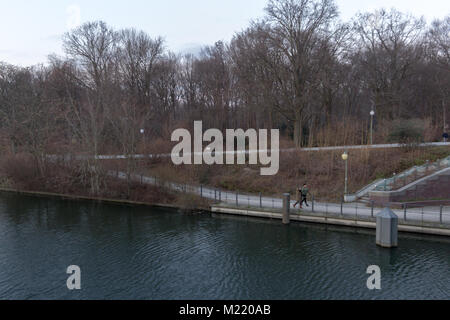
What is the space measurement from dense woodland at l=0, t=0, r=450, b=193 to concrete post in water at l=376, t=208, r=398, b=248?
43.4 ft

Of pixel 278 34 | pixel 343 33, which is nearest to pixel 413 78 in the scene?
pixel 343 33

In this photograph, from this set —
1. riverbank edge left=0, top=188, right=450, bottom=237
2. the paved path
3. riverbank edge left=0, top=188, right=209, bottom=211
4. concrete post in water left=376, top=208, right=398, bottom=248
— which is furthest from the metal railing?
riverbank edge left=0, top=188, right=209, bottom=211

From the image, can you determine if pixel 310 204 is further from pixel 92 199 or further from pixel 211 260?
pixel 92 199

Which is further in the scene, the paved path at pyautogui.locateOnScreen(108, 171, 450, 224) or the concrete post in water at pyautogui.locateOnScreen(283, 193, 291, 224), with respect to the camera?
the concrete post in water at pyautogui.locateOnScreen(283, 193, 291, 224)

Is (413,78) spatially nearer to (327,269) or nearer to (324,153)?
(324,153)

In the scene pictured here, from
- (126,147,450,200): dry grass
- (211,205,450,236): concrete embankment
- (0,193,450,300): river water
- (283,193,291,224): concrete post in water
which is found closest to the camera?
(0,193,450,300): river water

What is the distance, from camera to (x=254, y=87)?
33.1 m

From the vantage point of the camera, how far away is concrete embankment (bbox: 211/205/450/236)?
1509 centimetres

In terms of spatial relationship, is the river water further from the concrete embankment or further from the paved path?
the paved path

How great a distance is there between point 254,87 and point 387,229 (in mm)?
22021

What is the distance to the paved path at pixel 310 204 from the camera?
16.3 metres

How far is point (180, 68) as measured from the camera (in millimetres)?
47281

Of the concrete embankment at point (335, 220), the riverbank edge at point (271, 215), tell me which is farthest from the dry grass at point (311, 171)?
the concrete embankment at point (335, 220)

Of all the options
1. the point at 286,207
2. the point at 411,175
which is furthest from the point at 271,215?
the point at 411,175
